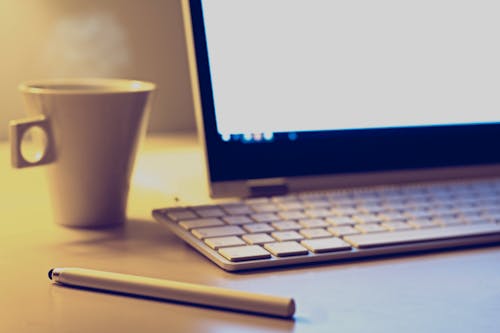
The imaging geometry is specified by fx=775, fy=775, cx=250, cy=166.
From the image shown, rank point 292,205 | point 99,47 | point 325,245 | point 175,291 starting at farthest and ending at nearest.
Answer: point 99,47 < point 292,205 < point 325,245 < point 175,291

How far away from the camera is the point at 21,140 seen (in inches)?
25.2

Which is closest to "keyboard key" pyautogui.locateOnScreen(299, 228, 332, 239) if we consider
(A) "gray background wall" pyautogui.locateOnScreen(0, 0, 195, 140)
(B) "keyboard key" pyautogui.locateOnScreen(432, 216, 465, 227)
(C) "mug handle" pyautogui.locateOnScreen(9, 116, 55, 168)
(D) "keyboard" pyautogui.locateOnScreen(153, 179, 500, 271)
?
(D) "keyboard" pyautogui.locateOnScreen(153, 179, 500, 271)

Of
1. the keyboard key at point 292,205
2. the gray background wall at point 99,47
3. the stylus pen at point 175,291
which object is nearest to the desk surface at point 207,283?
the stylus pen at point 175,291

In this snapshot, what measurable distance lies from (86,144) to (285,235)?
183 mm

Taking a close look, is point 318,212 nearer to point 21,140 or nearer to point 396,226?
point 396,226

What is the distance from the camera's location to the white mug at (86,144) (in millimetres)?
638

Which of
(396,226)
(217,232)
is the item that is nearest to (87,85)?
(217,232)

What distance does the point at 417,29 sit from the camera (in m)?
0.82

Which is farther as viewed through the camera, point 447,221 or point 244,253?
point 447,221

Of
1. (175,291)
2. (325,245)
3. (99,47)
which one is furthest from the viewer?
(99,47)

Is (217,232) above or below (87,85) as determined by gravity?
below

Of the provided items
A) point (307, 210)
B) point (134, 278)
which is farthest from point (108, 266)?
point (307, 210)

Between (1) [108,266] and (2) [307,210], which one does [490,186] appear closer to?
(2) [307,210]

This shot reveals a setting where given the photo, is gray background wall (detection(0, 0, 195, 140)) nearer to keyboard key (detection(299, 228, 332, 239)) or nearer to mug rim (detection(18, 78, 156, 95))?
mug rim (detection(18, 78, 156, 95))
